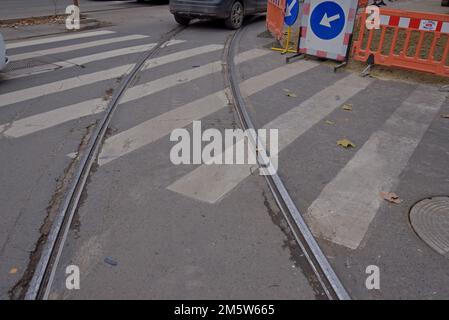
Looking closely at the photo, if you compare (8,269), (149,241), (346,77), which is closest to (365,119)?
(346,77)

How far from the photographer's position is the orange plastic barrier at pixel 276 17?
10.0 m

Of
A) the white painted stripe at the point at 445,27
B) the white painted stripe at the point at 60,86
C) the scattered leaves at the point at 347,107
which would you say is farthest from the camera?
the white painted stripe at the point at 445,27

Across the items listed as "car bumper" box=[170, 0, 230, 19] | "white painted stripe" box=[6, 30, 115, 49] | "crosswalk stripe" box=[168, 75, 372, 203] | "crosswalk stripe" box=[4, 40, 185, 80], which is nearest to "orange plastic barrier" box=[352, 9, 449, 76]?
"crosswalk stripe" box=[168, 75, 372, 203]

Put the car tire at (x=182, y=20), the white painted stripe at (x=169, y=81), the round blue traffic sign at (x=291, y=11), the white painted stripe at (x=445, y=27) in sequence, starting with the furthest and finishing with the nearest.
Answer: the car tire at (x=182, y=20) < the round blue traffic sign at (x=291, y=11) < the white painted stripe at (x=445, y=27) < the white painted stripe at (x=169, y=81)

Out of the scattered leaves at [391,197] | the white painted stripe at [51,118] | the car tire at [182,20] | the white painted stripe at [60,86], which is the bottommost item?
the scattered leaves at [391,197]

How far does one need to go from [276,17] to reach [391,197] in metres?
7.95

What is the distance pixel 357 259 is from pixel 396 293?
1.32 feet

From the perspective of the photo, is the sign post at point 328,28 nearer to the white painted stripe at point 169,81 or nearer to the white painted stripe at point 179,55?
the white painted stripe at point 169,81

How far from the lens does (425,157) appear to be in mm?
4812

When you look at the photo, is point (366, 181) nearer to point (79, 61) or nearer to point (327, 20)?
point (327, 20)

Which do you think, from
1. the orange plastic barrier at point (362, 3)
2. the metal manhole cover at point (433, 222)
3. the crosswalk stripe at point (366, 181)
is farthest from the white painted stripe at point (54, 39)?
the orange plastic barrier at point (362, 3)

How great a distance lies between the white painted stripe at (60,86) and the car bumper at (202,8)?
14.0ft

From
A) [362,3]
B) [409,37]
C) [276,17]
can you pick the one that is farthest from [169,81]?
[362,3]
